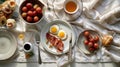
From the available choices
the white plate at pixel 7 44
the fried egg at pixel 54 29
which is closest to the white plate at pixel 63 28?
the fried egg at pixel 54 29

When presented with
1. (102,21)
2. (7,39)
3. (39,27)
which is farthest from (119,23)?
(7,39)

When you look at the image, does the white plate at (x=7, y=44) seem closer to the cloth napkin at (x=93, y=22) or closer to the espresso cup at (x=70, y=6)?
the cloth napkin at (x=93, y=22)

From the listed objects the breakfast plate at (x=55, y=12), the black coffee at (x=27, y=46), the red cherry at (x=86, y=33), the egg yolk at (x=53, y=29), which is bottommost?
the black coffee at (x=27, y=46)

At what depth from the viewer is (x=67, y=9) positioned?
1476 millimetres

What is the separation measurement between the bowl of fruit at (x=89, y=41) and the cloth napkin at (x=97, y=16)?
0.02 meters

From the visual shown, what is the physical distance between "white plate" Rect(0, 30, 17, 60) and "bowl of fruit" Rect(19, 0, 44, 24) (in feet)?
0.32

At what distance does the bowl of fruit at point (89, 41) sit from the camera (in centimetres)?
145

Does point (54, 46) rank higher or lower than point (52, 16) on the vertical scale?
lower

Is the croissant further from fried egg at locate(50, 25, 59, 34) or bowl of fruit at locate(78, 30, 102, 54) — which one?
fried egg at locate(50, 25, 59, 34)

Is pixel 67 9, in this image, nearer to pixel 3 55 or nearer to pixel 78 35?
pixel 78 35

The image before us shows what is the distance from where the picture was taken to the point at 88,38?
147 centimetres

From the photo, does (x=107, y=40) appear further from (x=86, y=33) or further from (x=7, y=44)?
(x=7, y=44)

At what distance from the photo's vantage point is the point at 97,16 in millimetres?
1468

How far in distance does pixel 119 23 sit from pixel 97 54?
0.50 ft
